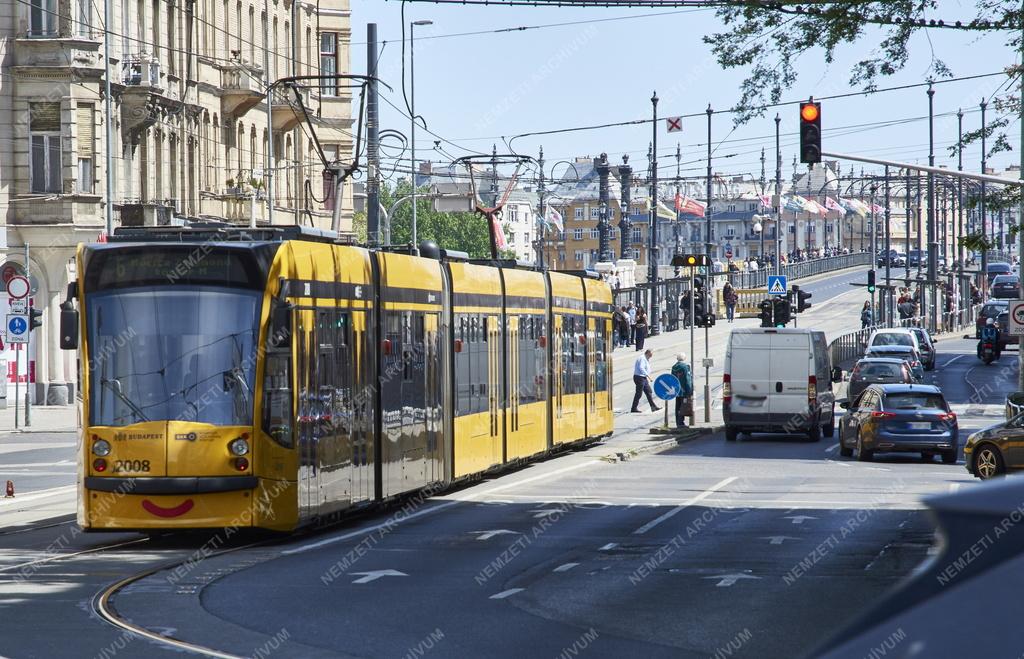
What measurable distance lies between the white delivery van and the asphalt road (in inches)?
503

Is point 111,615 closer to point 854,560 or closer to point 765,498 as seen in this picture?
point 854,560

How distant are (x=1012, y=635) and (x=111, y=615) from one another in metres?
9.55

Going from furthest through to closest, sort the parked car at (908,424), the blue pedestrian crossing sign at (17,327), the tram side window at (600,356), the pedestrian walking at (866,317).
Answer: the pedestrian walking at (866,317), the blue pedestrian crossing sign at (17,327), the tram side window at (600,356), the parked car at (908,424)

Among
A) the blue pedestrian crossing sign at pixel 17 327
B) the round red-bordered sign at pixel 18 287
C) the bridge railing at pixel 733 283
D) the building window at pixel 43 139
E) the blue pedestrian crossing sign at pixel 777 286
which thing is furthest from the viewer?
the bridge railing at pixel 733 283

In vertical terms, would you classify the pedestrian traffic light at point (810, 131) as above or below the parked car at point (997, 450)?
above

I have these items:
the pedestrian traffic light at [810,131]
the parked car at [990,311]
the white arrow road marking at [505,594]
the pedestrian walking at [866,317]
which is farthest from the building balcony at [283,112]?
the white arrow road marking at [505,594]

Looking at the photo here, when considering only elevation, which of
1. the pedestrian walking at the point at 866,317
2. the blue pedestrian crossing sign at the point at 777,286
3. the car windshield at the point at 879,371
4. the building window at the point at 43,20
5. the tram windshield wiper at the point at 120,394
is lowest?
the car windshield at the point at 879,371

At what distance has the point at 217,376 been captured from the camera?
53.4 feet

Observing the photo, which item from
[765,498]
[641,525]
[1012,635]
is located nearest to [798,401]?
[765,498]

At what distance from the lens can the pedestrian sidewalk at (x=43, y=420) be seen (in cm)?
3869

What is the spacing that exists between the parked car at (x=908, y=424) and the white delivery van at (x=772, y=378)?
5.13 meters

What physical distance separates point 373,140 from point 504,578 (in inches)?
767

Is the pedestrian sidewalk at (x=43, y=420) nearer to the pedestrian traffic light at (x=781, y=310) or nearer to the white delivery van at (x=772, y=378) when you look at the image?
the white delivery van at (x=772, y=378)

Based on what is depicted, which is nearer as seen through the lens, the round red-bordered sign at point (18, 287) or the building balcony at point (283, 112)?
the round red-bordered sign at point (18, 287)
